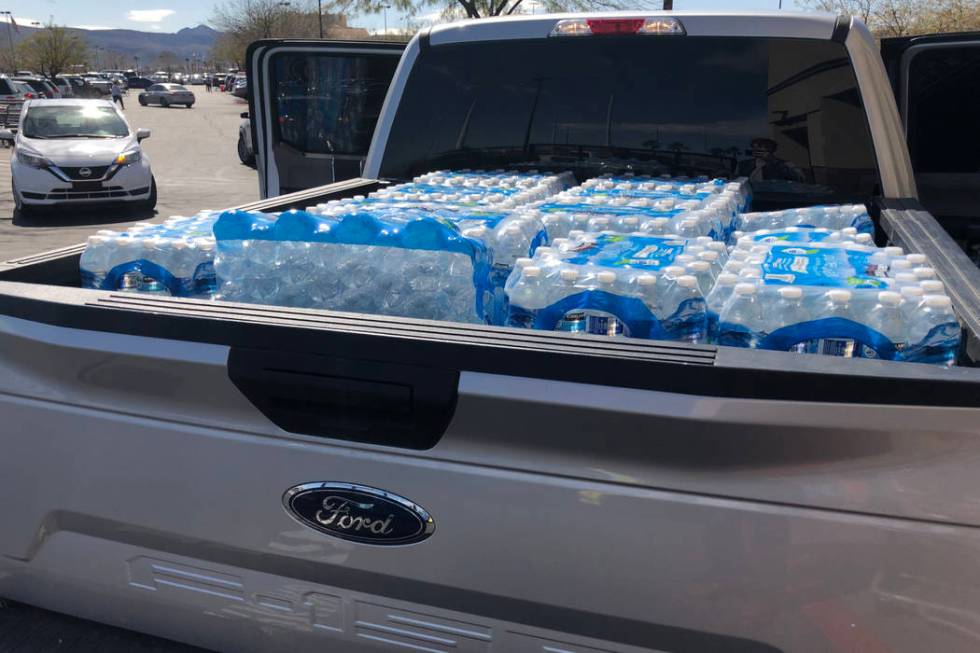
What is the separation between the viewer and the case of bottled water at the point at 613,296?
6.44 feet

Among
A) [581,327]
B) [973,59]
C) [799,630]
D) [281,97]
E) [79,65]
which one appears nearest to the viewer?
[799,630]

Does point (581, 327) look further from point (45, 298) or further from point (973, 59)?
point (973, 59)

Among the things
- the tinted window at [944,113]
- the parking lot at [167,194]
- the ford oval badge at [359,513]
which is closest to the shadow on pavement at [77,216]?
the parking lot at [167,194]

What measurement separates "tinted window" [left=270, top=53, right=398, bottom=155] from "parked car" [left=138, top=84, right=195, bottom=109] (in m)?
59.7

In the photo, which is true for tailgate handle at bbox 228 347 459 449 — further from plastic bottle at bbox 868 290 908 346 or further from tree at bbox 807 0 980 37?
tree at bbox 807 0 980 37

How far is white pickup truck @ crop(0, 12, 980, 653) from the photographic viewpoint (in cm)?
143

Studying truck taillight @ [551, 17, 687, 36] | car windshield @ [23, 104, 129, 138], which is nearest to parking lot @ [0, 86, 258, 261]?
car windshield @ [23, 104, 129, 138]

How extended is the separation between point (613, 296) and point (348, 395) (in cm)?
64

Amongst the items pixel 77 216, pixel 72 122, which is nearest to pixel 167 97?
pixel 72 122

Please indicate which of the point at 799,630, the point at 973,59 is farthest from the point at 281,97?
the point at 799,630

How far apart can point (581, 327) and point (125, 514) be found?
3.50 ft

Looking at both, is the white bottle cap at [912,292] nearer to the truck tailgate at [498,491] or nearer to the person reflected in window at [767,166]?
the truck tailgate at [498,491]

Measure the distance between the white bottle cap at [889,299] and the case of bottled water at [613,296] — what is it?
369 mm

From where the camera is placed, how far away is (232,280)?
7.47 feet
